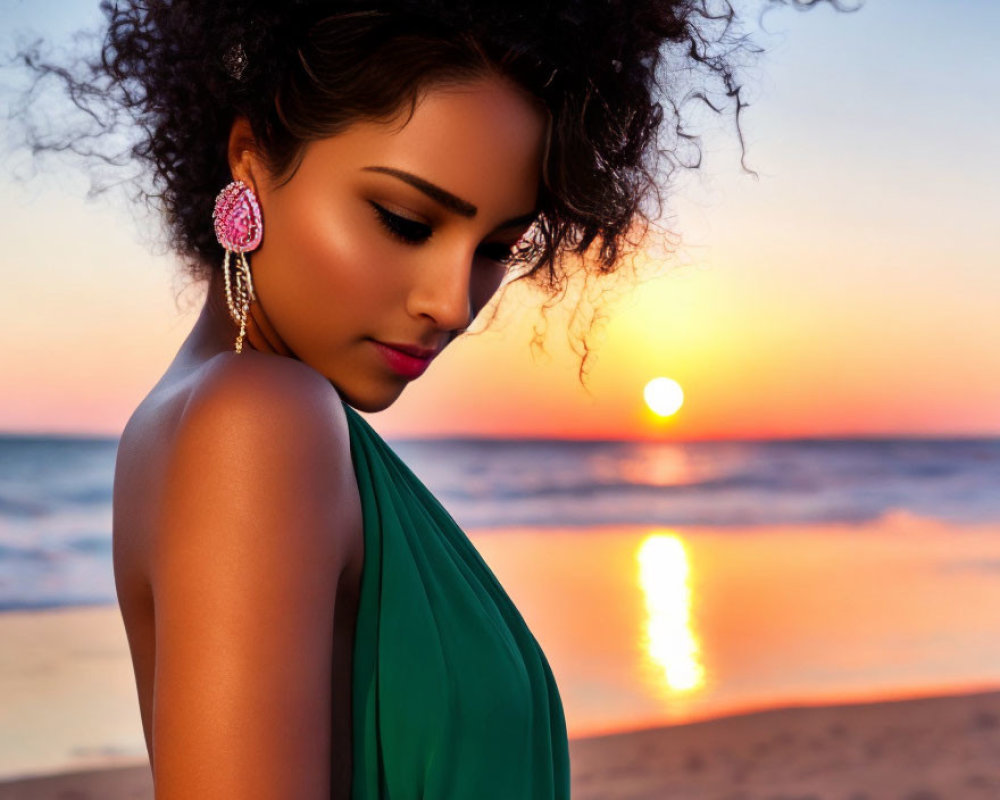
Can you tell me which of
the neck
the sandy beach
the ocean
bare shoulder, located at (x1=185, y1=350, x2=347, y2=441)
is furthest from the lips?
the ocean

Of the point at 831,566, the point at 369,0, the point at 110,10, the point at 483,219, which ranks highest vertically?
the point at 110,10

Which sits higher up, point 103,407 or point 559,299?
point 103,407

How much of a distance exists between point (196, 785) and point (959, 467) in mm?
26227

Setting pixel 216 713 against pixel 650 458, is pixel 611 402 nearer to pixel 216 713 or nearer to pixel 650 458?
pixel 650 458

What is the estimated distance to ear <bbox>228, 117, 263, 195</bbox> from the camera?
1.54 metres

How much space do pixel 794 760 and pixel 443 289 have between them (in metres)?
5.69

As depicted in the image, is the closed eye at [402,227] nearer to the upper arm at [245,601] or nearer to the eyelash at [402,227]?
the eyelash at [402,227]

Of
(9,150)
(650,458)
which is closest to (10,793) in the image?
(9,150)

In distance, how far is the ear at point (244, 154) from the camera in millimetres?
1535

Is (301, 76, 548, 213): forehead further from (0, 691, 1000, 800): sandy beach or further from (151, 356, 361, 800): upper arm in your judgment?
(0, 691, 1000, 800): sandy beach

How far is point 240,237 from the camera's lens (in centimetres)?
152

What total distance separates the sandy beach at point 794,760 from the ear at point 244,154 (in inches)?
186

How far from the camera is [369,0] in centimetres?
146

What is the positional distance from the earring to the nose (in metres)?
0.21
